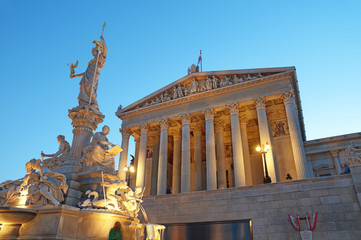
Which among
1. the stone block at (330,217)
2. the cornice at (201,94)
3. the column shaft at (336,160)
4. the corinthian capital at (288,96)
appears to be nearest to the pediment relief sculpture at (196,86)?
the cornice at (201,94)

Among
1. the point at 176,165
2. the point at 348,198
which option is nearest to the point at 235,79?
the point at 176,165

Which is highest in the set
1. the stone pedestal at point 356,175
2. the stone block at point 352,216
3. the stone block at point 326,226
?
the stone pedestal at point 356,175

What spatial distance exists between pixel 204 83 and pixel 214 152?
29.1ft

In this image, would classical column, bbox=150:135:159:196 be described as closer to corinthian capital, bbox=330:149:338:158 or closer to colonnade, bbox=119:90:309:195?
colonnade, bbox=119:90:309:195

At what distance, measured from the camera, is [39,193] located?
7.43m

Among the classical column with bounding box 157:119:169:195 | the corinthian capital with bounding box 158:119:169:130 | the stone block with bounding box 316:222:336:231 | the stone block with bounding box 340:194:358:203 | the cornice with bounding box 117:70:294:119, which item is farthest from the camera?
the corinthian capital with bounding box 158:119:169:130

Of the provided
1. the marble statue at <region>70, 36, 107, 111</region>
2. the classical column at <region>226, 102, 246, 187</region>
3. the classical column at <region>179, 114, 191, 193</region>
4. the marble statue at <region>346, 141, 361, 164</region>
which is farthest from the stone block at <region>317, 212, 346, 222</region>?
the marble statue at <region>70, 36, 107, 111</region>

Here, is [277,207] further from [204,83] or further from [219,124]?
[204,83]

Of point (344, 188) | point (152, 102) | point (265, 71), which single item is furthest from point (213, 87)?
point (344, 188)

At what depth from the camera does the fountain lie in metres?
6.79

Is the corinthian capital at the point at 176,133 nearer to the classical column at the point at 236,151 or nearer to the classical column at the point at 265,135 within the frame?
the classical column at the point at 236,151

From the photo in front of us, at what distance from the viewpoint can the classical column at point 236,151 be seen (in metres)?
24.4

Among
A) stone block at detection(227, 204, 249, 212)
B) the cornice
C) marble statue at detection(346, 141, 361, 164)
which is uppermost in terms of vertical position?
the cornice

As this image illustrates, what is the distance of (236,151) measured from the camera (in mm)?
25625
